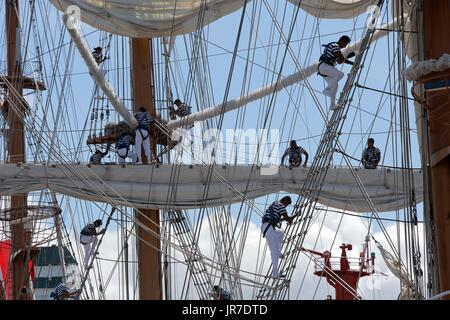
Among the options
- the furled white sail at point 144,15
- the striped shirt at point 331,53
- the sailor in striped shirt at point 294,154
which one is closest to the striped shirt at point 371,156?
the sailor in striped shirt at point 294,154

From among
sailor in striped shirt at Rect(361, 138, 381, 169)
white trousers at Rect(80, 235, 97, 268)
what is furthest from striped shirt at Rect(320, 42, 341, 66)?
white trousers at Rect(80, 235, 97, 268)

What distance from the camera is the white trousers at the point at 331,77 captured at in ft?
55.2

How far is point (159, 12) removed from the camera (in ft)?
71.5

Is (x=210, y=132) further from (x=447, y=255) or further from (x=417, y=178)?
(x=447, y=255)

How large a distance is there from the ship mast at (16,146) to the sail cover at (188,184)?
2.25m

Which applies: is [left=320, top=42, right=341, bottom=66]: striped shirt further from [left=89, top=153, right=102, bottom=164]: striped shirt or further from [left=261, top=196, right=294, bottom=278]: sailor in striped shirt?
[left=89, top=153, right=102, bottom=164]: striped shirt

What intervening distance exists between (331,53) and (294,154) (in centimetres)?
548

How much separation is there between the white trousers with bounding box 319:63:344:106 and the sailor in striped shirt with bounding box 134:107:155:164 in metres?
4.87

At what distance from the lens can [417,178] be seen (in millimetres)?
20375

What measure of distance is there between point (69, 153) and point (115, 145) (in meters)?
1.12

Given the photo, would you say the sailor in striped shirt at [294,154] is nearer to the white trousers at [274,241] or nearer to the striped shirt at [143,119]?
the striped shirt at [143,119]

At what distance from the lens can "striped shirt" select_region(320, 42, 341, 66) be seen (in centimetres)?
1641

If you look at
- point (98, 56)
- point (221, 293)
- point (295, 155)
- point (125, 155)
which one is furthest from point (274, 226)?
point (98, 56)
